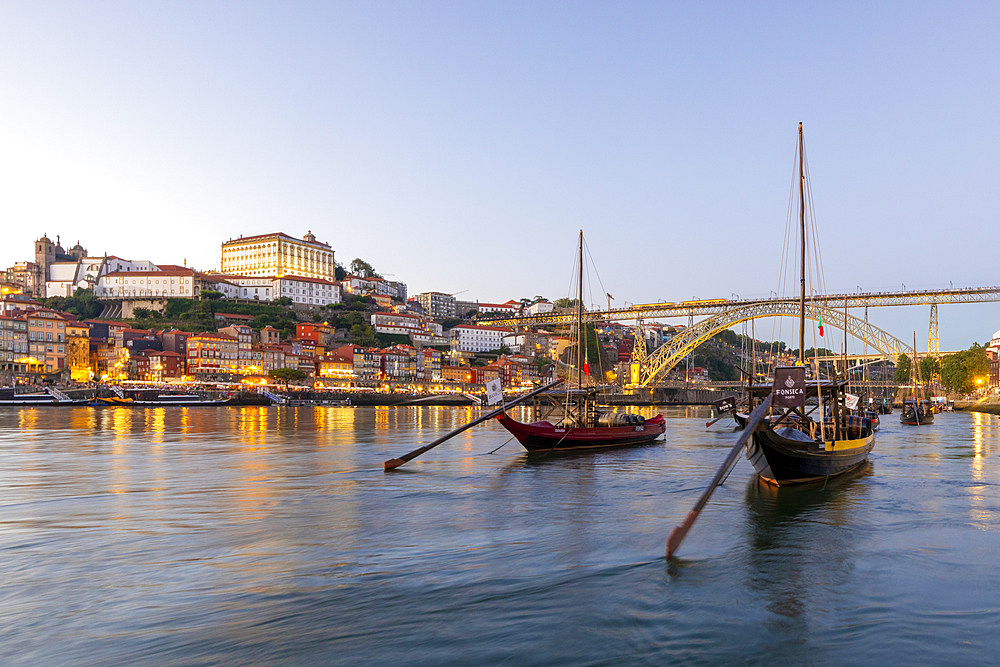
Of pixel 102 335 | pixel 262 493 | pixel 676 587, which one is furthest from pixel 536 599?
pixel 102 335

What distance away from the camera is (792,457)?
44.8 feet

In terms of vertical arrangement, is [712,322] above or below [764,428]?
above

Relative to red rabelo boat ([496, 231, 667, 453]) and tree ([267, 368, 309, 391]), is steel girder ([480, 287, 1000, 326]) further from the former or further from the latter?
tree ([267, 368, 309, 391])

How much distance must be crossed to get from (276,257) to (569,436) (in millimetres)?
100901

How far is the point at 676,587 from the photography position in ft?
25.2

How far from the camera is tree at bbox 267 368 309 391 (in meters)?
81.2

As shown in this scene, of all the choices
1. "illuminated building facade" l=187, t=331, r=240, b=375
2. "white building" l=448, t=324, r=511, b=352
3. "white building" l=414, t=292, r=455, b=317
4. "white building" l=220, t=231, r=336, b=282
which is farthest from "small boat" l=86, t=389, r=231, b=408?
"white building" l=414, t=292, r=455, b=317

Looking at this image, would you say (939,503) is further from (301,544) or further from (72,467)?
(72,467)

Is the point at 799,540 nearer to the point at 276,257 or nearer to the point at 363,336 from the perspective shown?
the point at 363,336

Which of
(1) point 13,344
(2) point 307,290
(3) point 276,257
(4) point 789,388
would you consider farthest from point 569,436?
(3) point 276,257

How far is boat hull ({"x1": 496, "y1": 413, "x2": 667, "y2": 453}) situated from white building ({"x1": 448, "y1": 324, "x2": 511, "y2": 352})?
90.0 meters

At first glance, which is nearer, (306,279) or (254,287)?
(254,287)

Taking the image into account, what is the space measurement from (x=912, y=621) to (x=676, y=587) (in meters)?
2.18

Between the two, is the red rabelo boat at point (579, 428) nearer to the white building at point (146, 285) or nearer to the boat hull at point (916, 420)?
the boat hull at point (916, 420)
